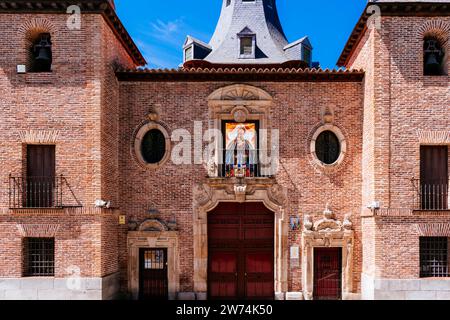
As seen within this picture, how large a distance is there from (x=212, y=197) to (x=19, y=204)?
19.7 feet

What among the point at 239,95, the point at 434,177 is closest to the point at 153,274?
the point at 239,95

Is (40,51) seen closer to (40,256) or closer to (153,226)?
(40,256)

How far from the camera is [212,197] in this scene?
44.9ft

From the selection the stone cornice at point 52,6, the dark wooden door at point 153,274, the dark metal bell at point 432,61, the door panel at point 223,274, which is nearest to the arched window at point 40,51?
the stone cornice at point 52,6

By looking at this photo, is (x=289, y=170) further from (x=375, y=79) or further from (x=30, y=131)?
(x=30, y=131)

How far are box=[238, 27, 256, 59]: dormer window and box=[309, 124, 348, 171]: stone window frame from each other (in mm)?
8884

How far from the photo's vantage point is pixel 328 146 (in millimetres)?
13977

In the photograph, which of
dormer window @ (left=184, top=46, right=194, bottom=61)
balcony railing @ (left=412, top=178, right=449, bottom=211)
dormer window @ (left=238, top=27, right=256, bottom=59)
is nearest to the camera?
balcony railing @ (left=412, top=178, right=449, bottom=211)

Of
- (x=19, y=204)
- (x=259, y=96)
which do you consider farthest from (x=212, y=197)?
(x=19, y=204)

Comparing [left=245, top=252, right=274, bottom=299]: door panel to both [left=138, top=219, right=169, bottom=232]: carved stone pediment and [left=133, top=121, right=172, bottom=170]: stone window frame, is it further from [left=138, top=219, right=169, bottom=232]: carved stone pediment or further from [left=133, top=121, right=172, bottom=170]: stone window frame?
[left=133, top=121, right=172, bottom=170]: stone window frame

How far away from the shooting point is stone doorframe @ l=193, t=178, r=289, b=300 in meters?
13.5

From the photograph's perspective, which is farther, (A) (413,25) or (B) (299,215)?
(B) (299,215)

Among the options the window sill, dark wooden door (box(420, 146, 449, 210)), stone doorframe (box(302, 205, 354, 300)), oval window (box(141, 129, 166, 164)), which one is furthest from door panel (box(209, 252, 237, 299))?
the window sill

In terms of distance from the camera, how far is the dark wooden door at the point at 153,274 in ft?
44.8
